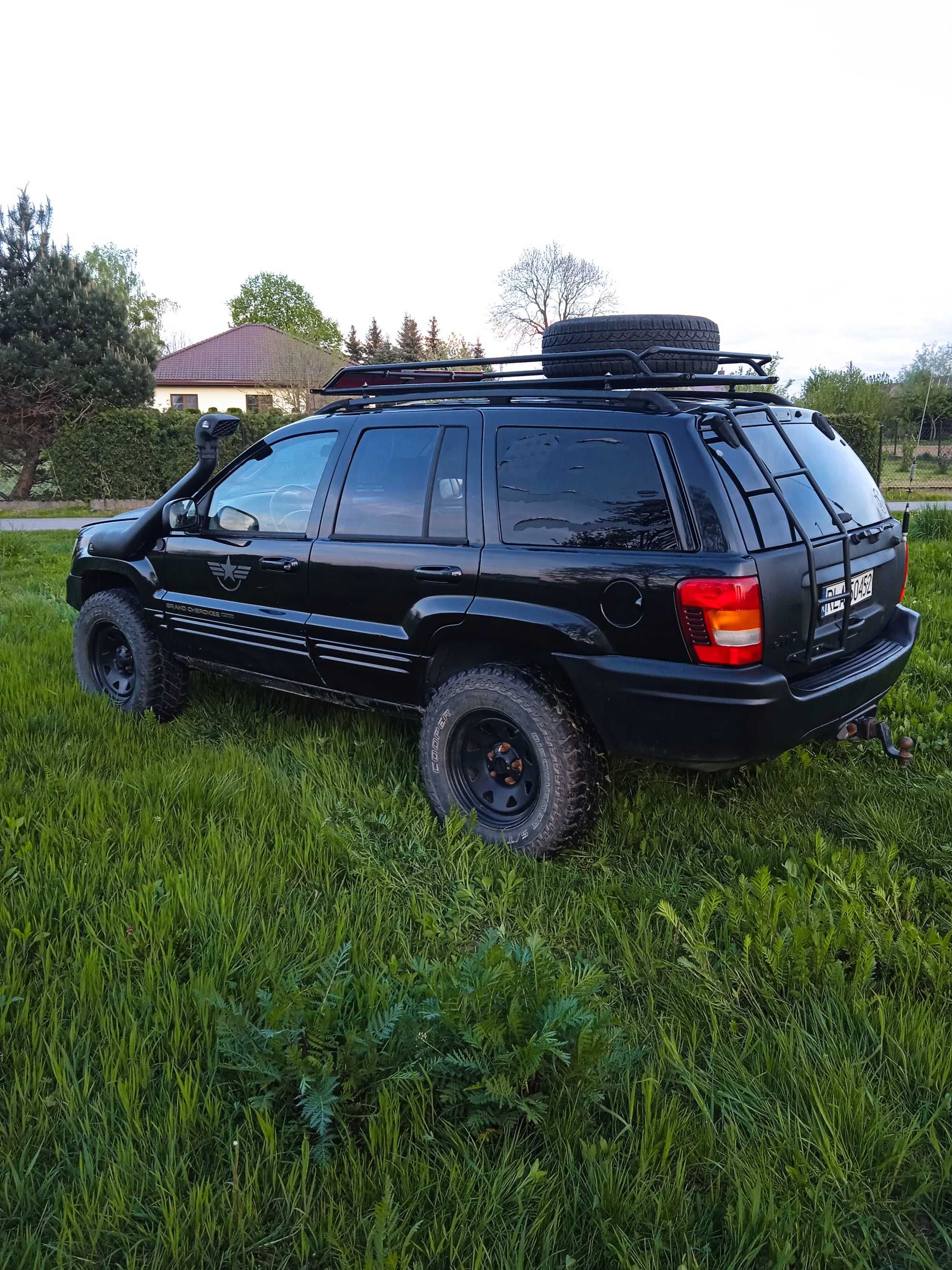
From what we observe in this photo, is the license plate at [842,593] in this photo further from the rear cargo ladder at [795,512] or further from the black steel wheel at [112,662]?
the black steel wheel at [112,662]

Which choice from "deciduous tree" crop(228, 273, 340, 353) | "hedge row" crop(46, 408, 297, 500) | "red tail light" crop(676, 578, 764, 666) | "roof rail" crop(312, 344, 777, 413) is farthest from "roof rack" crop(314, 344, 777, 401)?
"deciduous tree" crop(228, 273, 340, 353)

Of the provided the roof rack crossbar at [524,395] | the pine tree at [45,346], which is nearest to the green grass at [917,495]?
the roof rack crossbar at [524,395]

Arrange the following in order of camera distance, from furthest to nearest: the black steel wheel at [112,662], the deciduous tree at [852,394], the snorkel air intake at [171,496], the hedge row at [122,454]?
1. the deciduous tree at [852,394]
2. the hedge row at [122,454]
3. the black steel wheel at [112,662]
4. the snorkel air intake at [171,496]

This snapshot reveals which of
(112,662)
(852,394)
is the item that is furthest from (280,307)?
(112,662)

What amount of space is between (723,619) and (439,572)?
1.22 meters

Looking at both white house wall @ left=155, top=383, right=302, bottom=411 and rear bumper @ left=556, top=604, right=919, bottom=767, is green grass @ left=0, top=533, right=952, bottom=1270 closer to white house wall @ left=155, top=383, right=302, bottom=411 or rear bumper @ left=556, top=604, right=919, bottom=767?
rear bumper @ left=556, top=604, right=919, bottom=767

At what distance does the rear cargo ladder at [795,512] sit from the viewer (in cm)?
325

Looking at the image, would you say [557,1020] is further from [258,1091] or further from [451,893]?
[451,893]

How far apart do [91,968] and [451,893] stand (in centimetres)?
118

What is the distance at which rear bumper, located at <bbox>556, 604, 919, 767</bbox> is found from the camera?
122 inches

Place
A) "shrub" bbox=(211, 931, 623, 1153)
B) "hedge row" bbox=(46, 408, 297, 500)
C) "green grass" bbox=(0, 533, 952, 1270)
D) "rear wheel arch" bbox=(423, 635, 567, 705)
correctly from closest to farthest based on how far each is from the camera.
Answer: "green grass" bbox=(0, 533, 952, 1270)
"shrub" bbox=(211, 931, 623, 1153)
"rear wheel arch" bbox=(423, 635, 567, 705)
"hedge row" bbox=(46, 408, 297, 500)

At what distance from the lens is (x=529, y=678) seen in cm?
350

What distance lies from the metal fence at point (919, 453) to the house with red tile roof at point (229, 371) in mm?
22838

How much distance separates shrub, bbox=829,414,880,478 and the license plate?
2049cm
